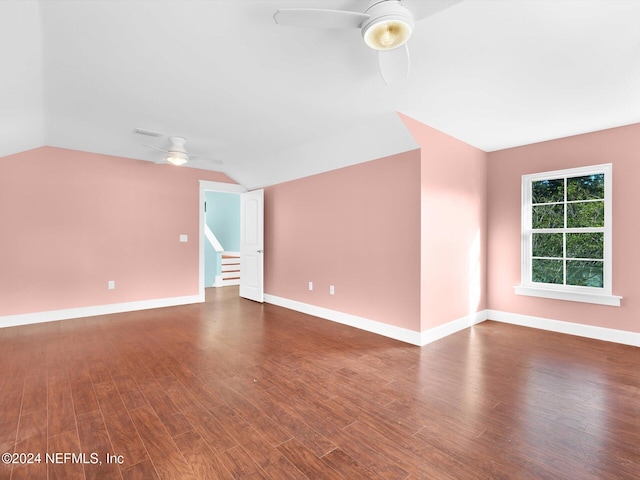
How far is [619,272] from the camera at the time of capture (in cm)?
351

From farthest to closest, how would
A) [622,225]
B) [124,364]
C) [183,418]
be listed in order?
1. [622,225]
2. [124,364]
3. [183,418]

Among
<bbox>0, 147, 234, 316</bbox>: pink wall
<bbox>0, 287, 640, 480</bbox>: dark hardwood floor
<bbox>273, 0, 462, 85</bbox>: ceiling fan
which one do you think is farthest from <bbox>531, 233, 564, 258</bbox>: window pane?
<bbox>0, 147, 234, 316</bbox>: pink wall

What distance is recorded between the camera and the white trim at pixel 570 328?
3451mm

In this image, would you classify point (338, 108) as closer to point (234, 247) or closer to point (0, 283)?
point (0, 283)

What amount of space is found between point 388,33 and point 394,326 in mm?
2980

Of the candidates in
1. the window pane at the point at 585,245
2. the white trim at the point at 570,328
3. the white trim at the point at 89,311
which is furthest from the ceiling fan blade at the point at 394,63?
A: the white trim at the point at 89,311

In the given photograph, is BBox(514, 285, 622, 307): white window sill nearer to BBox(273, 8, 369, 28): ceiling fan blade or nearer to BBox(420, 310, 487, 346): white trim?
BBox(420, 310, 487, 346): white trim

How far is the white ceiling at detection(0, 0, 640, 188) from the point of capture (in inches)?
73.7

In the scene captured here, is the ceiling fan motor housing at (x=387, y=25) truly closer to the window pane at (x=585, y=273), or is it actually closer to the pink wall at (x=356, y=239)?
the pink wall at (x=356, y=239)

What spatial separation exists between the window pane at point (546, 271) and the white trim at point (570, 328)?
0.51 m

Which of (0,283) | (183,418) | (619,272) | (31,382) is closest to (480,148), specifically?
(619,272)

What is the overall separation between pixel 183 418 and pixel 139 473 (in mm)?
478

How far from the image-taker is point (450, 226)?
12.7ft

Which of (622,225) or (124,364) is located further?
(622,225)
